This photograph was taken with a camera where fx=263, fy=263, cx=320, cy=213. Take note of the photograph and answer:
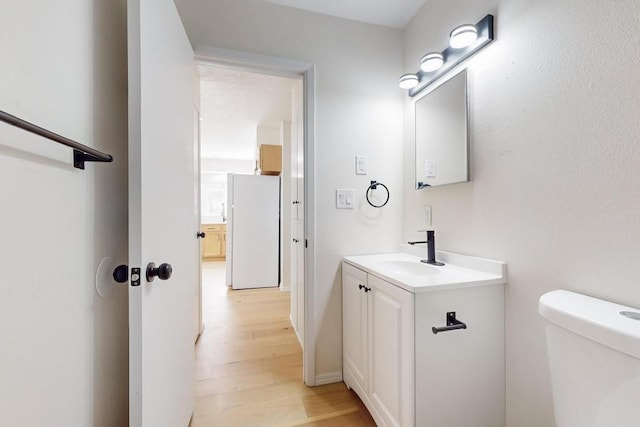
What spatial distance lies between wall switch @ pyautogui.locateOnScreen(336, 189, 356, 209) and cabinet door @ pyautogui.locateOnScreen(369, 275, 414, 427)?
22.5 inches

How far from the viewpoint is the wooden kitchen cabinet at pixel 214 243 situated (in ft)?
20.0

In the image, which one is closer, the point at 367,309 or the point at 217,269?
the point at 367,309

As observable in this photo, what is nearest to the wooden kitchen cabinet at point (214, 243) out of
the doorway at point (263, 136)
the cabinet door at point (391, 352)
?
the doorway at point (263, 136)

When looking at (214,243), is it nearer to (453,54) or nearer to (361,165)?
(361,165)

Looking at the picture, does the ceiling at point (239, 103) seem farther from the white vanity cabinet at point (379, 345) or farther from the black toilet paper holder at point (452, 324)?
the black toilet paper holder at point (452, 324)

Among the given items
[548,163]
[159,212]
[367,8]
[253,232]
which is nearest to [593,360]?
[548,163]

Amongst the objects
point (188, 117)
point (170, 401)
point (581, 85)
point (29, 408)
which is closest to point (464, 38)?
point (581, 85)

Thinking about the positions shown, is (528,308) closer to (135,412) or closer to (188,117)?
(135,412)

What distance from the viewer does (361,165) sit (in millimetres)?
1807

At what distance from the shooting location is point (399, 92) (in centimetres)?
189

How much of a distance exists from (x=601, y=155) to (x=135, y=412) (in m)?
1.66

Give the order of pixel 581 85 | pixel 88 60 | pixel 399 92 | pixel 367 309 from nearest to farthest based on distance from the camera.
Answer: pixel 88 60 → pixel 581 85 → pixel 367 309 → pixel 399 92

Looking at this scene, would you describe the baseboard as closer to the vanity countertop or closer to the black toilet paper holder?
the vanity countertop

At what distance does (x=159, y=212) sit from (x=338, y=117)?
124 cm
